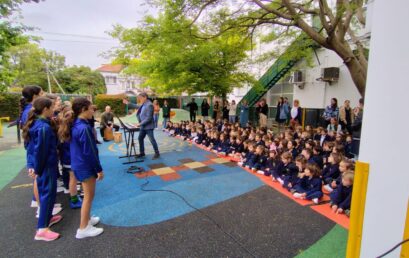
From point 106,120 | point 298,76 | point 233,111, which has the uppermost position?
point 298,76

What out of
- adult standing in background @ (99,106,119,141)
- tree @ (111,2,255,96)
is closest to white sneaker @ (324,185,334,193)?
tree @ (111,2,255,96)

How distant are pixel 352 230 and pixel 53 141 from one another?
3.05 m

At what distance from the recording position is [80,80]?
31562 mm

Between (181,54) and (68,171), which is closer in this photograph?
(68,171)

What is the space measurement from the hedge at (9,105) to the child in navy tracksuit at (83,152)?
16348 millimetres

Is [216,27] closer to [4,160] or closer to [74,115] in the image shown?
[74,115]

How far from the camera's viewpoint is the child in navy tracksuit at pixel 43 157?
2.42 metres

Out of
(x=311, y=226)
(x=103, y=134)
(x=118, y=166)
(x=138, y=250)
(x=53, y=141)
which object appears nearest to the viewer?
(x=138, y=250)

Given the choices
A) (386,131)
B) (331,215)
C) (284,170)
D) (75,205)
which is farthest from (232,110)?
(386,131)

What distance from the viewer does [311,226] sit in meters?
2.81

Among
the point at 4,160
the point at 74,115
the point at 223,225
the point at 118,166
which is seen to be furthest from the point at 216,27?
the point at 4,160

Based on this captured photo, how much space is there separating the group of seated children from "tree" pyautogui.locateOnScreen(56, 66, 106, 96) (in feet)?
95.3

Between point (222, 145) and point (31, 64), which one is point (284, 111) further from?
point (31, 64)

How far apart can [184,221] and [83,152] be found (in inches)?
63.1
